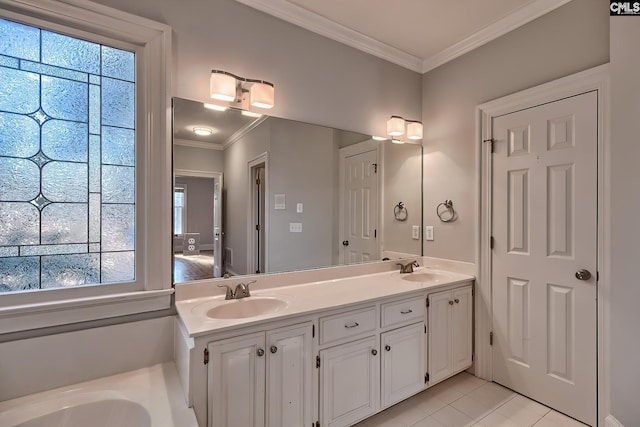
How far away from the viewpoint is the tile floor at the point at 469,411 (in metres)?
1.88

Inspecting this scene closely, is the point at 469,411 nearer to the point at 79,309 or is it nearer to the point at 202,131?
the point at 79,309

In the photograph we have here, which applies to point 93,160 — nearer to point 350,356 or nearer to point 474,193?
point 350,356

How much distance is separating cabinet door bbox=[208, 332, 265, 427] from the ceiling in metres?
2.00

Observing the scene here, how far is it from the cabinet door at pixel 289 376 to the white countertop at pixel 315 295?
12cm

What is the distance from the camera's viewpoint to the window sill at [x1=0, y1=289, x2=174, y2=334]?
4.27ft

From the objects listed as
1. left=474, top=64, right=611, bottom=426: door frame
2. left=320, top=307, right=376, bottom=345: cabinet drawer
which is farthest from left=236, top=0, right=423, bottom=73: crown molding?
left=320, top=307, right=376, bottom=345: cabinet drawer

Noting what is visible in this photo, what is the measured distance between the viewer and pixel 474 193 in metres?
2.42

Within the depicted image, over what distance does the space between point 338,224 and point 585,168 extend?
Answer: 5.36ft

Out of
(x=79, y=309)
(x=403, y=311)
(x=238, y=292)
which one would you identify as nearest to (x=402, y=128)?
(x=403, y=311)

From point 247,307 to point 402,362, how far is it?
1073 millimetres

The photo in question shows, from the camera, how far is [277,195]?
2100 mm

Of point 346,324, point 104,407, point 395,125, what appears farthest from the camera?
point 395,125

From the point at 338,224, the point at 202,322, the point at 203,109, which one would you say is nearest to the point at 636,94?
the point at 338,224

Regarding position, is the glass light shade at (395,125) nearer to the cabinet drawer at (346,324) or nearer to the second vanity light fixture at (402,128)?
the second vanity light fixture at (402,128)
